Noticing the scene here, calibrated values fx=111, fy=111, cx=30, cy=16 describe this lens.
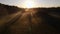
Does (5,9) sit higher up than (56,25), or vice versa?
(5,9)

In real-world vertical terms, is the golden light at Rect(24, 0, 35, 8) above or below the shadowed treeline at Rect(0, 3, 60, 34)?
above

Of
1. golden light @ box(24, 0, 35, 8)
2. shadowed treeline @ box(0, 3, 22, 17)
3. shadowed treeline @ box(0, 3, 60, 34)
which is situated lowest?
shadowed treeline @ box(0, 3, 60, 34)

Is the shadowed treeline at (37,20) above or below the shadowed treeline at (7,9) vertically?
below

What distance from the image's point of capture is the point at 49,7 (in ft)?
3.24

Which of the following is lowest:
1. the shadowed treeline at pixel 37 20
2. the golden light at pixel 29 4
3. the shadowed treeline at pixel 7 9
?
the shadowed treeline at pixel 37 20

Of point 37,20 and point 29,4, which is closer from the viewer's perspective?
point 37,20

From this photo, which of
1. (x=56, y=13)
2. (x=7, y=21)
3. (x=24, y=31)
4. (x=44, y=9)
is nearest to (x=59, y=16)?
(x=56, y=13)

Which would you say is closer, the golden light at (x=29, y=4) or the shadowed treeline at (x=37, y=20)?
the shadowed treeline at (x=37, y=20)

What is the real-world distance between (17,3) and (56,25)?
0.41m

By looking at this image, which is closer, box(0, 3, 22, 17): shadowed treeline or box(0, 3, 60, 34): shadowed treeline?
box(0, 3, 60, 34): shadowed treeline

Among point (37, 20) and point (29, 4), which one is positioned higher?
point (29, 4)

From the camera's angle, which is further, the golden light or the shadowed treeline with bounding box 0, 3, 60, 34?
the golden light

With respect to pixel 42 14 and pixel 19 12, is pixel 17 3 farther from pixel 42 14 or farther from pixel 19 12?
pixel 42 14

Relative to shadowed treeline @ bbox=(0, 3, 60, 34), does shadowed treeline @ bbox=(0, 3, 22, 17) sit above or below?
above
